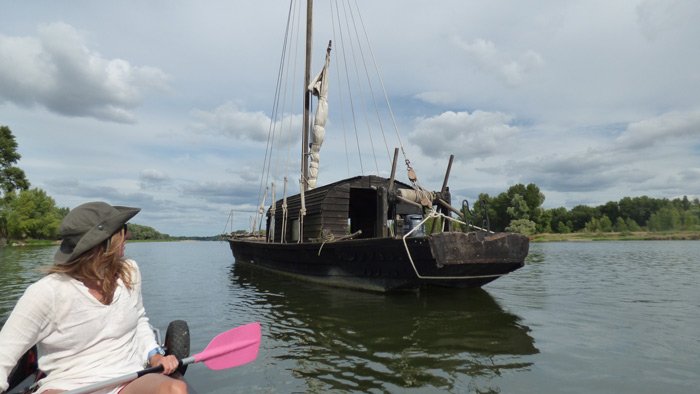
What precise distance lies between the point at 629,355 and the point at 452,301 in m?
5.22

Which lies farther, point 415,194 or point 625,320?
point 415,194

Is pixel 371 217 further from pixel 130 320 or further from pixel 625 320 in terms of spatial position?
pixel 130 320

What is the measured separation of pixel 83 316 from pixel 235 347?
5.19 ft

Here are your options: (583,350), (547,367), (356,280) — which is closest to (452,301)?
(356,280)

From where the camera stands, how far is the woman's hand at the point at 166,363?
10.2 feet

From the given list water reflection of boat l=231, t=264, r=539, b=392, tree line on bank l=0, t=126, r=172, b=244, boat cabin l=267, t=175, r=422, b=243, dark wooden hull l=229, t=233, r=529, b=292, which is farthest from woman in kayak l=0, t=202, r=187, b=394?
tree line on bank l=0, t=126, r=172, b=244

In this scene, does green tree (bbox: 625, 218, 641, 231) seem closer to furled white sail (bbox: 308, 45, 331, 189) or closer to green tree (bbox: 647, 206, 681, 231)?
green tree (bbox: 647, 206, 681, 231)

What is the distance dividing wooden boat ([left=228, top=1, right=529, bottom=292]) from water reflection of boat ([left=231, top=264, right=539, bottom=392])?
0.81m

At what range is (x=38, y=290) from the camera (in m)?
2.51

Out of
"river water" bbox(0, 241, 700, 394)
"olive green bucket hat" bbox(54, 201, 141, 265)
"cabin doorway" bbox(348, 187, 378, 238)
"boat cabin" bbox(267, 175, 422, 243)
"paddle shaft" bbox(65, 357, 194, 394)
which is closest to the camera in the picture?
"paddle shaft" bbox(65, 357, 194, 394)

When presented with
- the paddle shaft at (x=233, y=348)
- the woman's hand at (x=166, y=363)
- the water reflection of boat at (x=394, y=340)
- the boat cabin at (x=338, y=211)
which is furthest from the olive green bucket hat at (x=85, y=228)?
the boat cabin at (x=338, y=211)

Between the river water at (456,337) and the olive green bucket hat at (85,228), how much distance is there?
3366 mm

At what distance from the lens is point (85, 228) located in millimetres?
2758

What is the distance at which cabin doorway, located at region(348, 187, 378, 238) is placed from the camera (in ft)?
62.2
